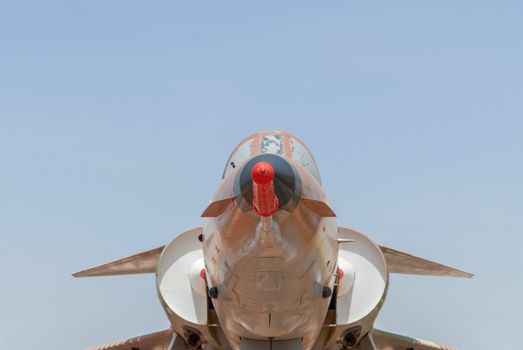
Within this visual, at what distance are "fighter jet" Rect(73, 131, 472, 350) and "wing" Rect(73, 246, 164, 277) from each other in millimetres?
15

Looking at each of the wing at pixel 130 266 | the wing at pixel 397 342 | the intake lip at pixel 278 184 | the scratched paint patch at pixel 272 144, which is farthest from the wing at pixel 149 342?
the intake lip at pixel 278 184

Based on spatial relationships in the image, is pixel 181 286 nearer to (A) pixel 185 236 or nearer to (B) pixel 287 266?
(A) pixel 185 236

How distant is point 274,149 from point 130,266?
13.1ft

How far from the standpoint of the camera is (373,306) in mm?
11312

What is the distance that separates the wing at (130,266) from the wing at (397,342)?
3683 mm

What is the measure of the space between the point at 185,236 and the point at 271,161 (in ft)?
16.1

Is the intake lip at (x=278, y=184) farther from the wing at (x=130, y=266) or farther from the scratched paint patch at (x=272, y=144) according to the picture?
the wing at (x=130, y=266)

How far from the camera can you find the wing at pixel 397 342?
13828 millimetres

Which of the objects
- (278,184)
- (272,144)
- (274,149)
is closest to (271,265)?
(278,184)

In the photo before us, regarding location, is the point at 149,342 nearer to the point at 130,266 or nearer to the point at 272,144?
the point at 130,266

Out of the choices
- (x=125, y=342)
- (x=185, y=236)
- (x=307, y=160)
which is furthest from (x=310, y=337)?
(x=125, y=342)

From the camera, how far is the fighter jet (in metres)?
7.95

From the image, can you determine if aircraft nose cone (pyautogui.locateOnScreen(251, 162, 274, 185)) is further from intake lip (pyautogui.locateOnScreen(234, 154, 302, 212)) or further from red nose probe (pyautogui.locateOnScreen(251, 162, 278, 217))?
intake lip (pyautogui.locateOnScreen(234, 154, 302, 212))

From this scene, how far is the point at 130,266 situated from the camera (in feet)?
43.0
